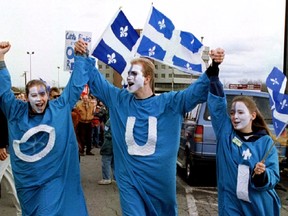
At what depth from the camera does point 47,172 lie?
442 cm

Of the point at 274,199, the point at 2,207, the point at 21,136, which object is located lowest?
Result: the point at 2,207

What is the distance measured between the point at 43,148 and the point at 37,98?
477mm

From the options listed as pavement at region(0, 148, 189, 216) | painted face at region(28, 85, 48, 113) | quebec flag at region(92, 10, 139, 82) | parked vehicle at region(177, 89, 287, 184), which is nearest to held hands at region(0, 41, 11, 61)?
painted face at region(28, 85, 48, 113)

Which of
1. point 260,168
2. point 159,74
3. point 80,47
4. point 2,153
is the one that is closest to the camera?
point 260,168

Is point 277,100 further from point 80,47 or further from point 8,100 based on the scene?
point 8,100

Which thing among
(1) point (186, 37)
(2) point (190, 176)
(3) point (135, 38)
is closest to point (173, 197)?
(1) point (186, 37)

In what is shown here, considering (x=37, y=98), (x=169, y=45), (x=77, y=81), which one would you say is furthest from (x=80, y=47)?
(x=169, y=45)

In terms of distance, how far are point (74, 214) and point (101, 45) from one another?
7.29 ft

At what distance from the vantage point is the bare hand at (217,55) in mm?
4031

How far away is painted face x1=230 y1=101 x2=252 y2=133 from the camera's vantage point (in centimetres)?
410

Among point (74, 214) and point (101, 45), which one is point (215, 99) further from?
point (101, 45)

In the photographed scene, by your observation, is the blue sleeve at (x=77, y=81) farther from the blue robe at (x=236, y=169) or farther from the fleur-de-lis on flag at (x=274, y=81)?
the fleur-de-lis on flag at (x=274, y=81)

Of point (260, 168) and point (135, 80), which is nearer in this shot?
point (260, 168)

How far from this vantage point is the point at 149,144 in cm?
428
